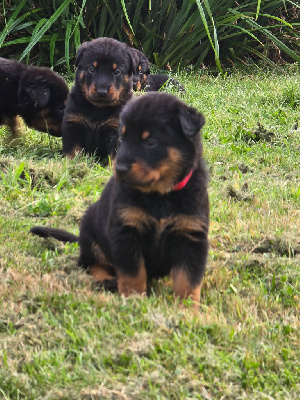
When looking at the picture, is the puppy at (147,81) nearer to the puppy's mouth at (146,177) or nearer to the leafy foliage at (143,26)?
the leafy foliage at (143,26)

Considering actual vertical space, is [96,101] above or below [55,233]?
above

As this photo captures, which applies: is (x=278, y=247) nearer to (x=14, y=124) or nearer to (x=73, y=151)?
(x=73, y=151)

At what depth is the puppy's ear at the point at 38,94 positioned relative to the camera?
6.19 metres

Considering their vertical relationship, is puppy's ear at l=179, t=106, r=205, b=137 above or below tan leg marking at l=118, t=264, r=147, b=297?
above

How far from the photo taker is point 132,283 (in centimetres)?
301

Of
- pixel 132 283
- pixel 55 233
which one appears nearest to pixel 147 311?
pixel 132 283

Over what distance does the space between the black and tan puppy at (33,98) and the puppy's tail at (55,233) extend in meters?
2.73

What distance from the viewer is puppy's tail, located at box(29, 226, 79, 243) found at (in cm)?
364

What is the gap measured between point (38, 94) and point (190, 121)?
3525 mm

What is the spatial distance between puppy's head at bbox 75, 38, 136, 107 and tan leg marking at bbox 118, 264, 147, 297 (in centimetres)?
261

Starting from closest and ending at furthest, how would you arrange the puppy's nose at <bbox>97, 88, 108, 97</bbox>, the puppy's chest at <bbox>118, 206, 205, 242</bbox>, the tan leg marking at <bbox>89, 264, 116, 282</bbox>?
the puppy's chest at <bbox>118, 206, 205, 242</bbox>, the tan leg marking at <bbox>89, 264, 116, 282</bbox>, the puppy's nose at <bbox>97, 88, 108, 97</bbox>

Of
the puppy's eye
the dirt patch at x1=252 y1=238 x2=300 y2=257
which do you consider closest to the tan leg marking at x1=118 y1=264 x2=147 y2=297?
the puppy's eye

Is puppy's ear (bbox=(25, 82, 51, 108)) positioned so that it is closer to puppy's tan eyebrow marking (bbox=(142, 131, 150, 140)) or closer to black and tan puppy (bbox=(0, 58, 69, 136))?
black and tan puppy (bbox=(0, 58, 69, 136))

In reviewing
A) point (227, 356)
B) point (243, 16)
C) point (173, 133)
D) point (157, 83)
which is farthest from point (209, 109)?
point (227, 356)
